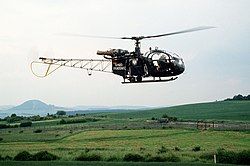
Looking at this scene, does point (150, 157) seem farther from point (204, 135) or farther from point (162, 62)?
point (204, 135)

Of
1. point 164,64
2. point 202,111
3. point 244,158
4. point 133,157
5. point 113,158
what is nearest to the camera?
point 164,64

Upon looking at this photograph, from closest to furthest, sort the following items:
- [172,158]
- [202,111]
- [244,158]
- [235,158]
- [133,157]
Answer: [244,158]
[235,158]
[172,158]
[133,157]
[202,111]

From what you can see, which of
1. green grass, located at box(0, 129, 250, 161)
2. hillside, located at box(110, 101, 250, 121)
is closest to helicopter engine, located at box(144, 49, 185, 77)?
green grass, located at box(0, 129, 250, 161)

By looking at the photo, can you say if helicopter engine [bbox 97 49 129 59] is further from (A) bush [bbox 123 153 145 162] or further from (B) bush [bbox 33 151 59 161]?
(B) bush [bbox 33 151 59 161]

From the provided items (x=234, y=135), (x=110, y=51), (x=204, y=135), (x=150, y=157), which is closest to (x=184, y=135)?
(x=204, y=135)

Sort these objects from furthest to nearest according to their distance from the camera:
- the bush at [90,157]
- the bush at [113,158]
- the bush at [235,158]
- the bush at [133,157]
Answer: the bush at [90,157], the bush at [113,158], the bush at [133,157], the bush at [235,158]

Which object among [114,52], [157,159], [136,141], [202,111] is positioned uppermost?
[114,52]

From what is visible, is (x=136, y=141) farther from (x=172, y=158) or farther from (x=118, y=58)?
(x=118, y=58)

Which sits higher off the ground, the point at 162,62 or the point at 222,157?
the point at 162,62

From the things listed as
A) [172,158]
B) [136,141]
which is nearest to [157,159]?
[172,158]

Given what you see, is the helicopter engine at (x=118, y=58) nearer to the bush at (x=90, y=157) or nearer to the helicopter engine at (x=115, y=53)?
the helicopter engine at (x=115, y=53)

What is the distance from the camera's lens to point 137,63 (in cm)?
3064

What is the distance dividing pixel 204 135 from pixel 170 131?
9.08m

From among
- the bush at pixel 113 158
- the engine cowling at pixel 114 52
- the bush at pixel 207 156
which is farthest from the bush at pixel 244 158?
the engine cowling at pixel 114 52
